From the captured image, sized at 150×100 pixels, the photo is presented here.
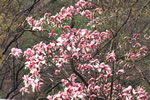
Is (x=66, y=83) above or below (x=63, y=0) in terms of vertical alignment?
below

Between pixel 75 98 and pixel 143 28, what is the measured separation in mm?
5351

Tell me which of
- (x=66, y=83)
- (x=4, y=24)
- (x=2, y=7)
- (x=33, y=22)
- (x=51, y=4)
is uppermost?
(x=51, y=4)

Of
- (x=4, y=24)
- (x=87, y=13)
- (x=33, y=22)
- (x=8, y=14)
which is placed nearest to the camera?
(x=33, y=22)

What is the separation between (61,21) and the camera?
4043 millimetres

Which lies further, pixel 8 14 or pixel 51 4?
pixel 51 4

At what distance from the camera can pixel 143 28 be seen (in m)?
7.61

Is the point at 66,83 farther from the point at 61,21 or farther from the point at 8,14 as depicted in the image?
the point at 8,14

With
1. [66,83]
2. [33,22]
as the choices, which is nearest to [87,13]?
[33,22]

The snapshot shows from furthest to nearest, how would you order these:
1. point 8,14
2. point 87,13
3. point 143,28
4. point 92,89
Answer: point 143,28 → point 8,14 → point 87,13 → point 92,89

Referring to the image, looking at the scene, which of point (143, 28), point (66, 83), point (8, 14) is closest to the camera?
point (66, 83)

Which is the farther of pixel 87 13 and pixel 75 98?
pixel 87 13

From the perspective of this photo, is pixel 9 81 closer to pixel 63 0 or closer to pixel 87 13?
pixel 87 13

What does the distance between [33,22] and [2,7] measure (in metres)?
2.15

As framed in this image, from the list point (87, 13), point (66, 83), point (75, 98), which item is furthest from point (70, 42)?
point (87, 13)
